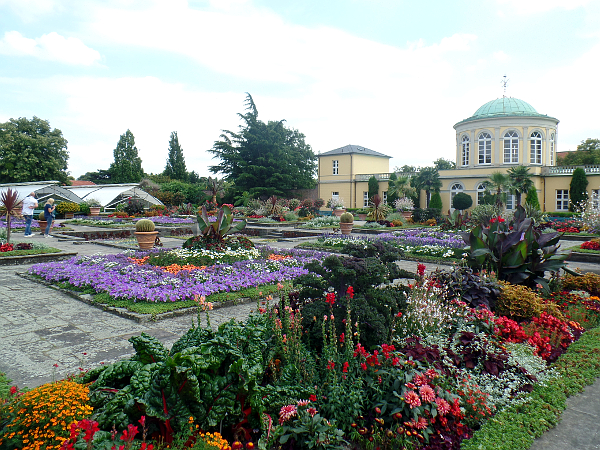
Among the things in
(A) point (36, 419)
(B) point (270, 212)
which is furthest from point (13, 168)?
(A) point (36, 419)

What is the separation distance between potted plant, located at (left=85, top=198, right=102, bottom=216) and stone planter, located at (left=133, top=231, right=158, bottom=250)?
686 inches

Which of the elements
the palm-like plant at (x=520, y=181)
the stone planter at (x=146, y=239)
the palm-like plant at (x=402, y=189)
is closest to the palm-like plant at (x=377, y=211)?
the palm-like plant at (x=402, y=189)

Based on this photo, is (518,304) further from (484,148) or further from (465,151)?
(465,151)

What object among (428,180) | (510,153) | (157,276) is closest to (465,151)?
(510,153)

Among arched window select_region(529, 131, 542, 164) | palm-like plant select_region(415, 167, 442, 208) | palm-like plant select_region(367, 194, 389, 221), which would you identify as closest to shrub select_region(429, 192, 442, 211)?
palm-like plant select_region(415, 167, 442, 208)

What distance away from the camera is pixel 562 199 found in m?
29.5

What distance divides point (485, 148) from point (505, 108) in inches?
154

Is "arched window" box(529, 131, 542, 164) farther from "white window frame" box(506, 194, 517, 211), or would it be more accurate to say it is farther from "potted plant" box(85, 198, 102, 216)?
"potted plant" box(85, 198, 102, 216)

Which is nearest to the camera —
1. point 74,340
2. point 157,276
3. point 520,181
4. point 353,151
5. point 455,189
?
point 74,340

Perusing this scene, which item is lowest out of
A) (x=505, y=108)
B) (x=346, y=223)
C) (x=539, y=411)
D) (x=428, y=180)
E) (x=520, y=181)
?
(x=539, y=411)

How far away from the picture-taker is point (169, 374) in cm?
217

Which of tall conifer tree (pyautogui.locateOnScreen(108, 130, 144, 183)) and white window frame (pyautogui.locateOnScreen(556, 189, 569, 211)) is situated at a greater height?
tall conifer tree (pyautogui.locateOnScreen(108, 130, 144, 183))

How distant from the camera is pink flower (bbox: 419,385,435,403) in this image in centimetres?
231

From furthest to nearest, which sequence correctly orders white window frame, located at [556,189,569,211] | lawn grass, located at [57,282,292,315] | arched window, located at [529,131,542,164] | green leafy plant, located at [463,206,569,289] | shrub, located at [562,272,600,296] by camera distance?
arched window, located at [529,131,542,164], white window frame, located at [556,189,569,211], shrub, located at [562,272,600,296], green leafy plant, located at [463,206,569,289], lawn grass, located at [57,282,292,315]
